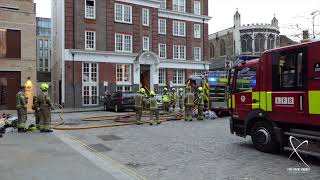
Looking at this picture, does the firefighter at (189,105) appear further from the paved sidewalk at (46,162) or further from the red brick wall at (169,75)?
the red brick wall at (169,75)

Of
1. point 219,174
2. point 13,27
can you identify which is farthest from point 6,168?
point 13,27

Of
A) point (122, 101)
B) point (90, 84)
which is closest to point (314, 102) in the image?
point (122, 101)

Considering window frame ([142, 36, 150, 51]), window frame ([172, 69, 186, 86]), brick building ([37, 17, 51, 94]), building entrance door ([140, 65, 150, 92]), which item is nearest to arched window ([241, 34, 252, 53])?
window frame ([172, 69, 186, 86])

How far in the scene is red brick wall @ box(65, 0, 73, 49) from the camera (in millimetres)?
39281

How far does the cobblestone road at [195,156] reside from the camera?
9164mm

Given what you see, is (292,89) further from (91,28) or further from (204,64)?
(204,64)

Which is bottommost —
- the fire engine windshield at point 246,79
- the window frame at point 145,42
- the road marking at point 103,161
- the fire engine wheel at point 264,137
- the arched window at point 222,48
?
the road marking at point 103,161

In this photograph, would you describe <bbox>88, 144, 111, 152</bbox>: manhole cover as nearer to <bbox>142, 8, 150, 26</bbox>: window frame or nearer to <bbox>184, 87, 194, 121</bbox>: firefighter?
<bbox>184, 87, 194, 121</bbox>: firefighter

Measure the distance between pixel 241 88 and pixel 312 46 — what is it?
303 centimetres

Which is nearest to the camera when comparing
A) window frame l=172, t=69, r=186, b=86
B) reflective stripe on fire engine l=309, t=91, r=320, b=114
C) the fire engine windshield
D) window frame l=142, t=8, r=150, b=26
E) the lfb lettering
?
reflective stripe on fire engine l=309, t=91, r=320, b=114

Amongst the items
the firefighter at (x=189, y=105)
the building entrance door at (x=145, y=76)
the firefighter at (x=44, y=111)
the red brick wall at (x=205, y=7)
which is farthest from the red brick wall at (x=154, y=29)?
the firefighter at (x=44, y=111)

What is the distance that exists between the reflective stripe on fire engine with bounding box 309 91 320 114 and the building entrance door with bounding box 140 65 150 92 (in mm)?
34364

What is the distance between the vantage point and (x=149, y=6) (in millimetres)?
45094

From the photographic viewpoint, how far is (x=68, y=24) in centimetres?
3938
